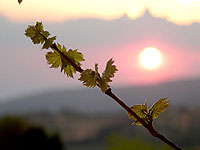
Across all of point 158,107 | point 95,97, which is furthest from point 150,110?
point 95,97

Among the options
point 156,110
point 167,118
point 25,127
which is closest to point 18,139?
point 25,127

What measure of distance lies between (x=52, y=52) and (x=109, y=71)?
0.05 meters

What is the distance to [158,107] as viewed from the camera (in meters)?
0.34

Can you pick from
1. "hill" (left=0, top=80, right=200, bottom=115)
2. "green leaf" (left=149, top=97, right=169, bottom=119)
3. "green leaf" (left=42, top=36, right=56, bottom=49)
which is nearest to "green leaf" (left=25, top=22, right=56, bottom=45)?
"green leaf" (left=42, top=36, right=56, bottom=49)

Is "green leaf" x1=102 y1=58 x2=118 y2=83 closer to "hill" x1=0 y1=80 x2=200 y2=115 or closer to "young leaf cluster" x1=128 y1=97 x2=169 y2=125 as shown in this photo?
"young leaf cluster" x1=128 y1=97 x2=169 y2=125

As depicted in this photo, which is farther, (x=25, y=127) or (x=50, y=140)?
(x=25, y=127)

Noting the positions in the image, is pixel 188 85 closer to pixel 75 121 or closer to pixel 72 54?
pixel 75 121

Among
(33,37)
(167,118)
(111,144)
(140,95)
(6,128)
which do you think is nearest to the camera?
(33,37)

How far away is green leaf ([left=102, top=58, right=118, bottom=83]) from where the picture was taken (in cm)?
27

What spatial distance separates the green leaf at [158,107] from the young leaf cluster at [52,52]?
0.08 meters

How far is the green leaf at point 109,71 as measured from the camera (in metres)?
0.27

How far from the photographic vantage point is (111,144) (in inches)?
286

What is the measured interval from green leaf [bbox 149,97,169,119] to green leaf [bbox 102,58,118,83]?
57 millimetres

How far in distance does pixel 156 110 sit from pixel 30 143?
539 centimetres
